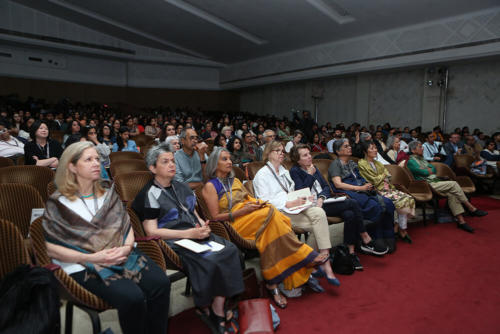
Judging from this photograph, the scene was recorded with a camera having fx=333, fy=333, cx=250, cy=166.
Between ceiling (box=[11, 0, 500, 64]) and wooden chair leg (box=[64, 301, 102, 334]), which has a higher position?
ceiling (box=[11, 0, 500, 64])

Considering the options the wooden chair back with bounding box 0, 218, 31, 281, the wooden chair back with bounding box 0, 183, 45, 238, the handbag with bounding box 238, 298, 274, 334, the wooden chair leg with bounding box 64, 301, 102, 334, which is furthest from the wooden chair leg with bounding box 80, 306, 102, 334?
the wooden chair back with bounding box 0, 183, 45, 238

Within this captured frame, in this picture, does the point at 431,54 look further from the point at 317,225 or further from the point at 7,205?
the point at 7,205

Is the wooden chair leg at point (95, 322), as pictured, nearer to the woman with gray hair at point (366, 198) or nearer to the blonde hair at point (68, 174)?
the blonde hair at point (68, 174)

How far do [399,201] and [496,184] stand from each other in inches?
165

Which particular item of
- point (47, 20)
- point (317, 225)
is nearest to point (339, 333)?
point (317, 225)

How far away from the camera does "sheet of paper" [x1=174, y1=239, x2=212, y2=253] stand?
187 cm

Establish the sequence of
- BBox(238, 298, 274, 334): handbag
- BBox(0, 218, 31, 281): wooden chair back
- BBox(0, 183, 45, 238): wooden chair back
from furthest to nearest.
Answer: BBox(0, 183, 45, 238): wooden chair back < BBox(238, 298, 274, 334): handbag < BBox(0, 218, 31, 281): wooden chair back

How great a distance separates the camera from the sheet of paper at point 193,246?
6.13 feet

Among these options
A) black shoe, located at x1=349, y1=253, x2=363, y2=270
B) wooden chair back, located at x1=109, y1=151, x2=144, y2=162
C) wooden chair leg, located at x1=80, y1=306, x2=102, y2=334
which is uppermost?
wooden chair back, located at x1=109, y1=151, x2=144, y2=162

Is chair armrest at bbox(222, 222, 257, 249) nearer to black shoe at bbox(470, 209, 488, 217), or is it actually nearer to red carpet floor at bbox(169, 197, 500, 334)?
red carpet floor at bbox(169, 197, 500, 334)

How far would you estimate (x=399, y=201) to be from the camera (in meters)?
3.44

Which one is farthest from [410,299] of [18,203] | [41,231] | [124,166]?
[124,166]

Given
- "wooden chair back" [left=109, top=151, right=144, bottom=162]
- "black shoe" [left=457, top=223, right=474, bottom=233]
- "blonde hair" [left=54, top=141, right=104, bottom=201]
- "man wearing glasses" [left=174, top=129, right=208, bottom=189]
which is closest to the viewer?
"blonde hair" [left=54, top=141, right=104, bottom=201]

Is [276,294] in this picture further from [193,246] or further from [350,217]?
[350,217]
